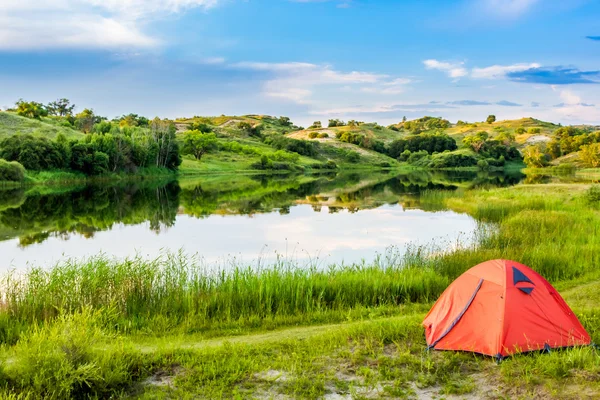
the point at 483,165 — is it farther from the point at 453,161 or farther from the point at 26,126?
the point at 26,126

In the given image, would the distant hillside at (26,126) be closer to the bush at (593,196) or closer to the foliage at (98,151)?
the foliage at (98,151)

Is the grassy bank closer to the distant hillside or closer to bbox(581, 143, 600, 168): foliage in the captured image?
bbox(581, 143, 600, 168): foliage

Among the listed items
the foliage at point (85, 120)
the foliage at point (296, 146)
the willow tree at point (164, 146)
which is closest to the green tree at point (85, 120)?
the foliage at point (85, 120)

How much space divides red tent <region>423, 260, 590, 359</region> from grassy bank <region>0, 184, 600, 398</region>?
0.31 metres

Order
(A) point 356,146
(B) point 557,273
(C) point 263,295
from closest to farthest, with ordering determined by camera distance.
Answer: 1. (C) point 263,295
2. (B) point 557,273
3. (A) point 356,146

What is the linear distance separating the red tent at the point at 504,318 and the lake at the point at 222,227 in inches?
307

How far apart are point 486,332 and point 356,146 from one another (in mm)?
157731

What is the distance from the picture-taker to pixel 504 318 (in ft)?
28.9

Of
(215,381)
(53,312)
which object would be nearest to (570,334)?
(215,381)

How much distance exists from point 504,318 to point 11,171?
6349cm

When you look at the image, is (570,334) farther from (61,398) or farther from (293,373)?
(61,398)

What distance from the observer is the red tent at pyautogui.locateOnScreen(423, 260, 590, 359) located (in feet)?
28.7

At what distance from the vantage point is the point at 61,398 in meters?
7.17

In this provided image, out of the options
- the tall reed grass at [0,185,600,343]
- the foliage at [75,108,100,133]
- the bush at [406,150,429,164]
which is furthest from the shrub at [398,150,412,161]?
the tall reed grass at [0,185,600,343]
